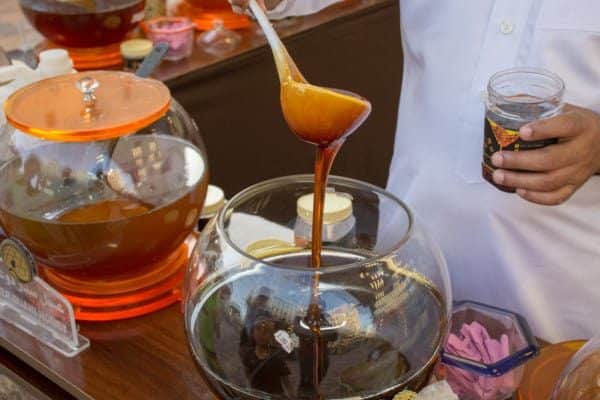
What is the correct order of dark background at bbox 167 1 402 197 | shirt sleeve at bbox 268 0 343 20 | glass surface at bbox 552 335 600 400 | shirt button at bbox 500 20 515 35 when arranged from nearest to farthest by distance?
glass surface at bbox 552 335 600 400 → shirt button at bbox 500 20 515 35 → shirt sleeve at bbox 268 0 343 20 → dark background at bbox 167 1 402 197

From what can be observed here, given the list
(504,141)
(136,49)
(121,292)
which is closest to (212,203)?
(121,292)

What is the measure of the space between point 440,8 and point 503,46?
125 millimetres

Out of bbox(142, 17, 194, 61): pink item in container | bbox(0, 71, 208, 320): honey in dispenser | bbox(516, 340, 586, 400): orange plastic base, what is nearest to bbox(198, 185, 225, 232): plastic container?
bbox(0, 71, 208, 320): honey in dispenser

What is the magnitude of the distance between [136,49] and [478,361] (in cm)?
131

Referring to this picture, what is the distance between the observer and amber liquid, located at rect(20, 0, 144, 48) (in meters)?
1.83

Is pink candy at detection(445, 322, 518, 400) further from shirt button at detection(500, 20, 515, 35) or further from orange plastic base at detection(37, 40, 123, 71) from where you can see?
orange plastic base at detection(37, 40, 123, 71)

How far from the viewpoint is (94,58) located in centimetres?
189

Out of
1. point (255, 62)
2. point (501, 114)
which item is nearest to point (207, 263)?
point (501, 114)

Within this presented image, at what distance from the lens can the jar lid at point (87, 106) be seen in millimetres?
883

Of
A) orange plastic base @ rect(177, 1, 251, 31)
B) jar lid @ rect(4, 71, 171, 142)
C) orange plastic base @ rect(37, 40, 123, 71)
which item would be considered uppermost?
jar lid @ rect(4, 71, 171, 142)

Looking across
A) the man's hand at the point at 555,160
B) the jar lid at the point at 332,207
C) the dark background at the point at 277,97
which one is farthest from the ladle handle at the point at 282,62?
the dark background at the point at 277,97

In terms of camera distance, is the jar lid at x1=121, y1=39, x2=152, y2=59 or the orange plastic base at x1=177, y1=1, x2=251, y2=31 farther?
the orange plastic base at x1=177, y1=1, x2=251, y2=31

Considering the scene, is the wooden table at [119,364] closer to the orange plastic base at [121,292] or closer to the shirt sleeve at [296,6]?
the orange plastic base at [121,292]

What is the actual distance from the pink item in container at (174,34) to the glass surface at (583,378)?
4.53 feet
